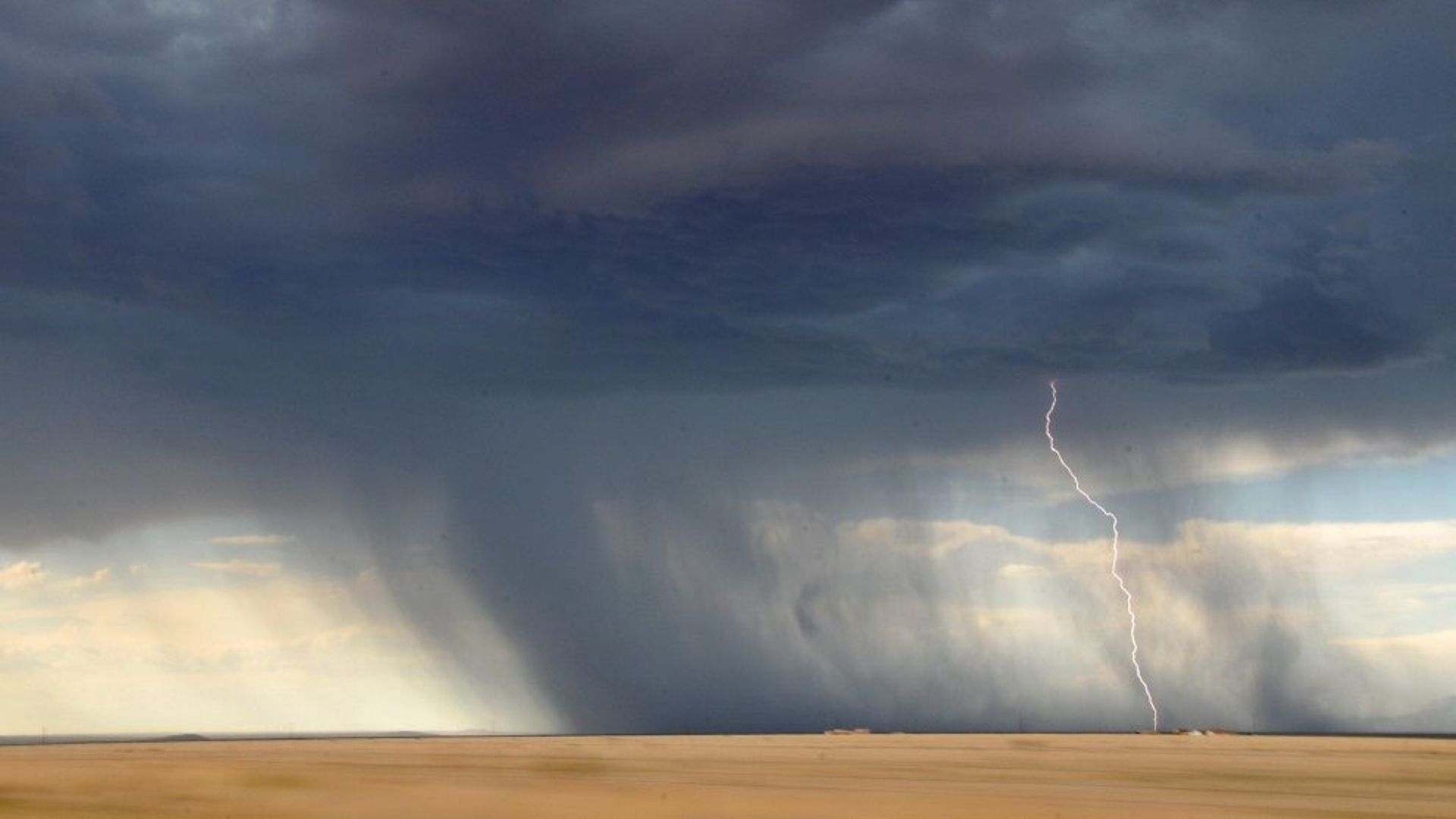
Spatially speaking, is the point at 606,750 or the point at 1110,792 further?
the point at 606,750

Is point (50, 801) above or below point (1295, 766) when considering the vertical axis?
below

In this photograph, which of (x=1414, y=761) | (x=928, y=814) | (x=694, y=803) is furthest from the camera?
(x=1414, y=761)

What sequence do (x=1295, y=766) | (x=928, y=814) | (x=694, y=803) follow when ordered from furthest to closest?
(x=1295, y=766) < (x=694, y=803) < (x=928, y=814)

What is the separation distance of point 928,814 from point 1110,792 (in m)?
17.0

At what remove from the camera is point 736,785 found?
6600 cm

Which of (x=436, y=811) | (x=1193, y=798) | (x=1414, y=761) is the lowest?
(x=436, y=811)

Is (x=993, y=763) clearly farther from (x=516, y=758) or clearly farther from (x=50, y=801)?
(x=50, y=801)

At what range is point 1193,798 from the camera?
5909cm

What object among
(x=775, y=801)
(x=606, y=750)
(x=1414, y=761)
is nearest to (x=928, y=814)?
(x=775, y=801)

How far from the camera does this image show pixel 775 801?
53656mm

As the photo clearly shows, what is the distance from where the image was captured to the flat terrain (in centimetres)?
5134

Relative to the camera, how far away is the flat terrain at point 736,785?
51337 millimetres

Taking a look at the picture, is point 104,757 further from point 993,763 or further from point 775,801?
point 775,801

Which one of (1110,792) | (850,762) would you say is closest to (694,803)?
(1110,792)
